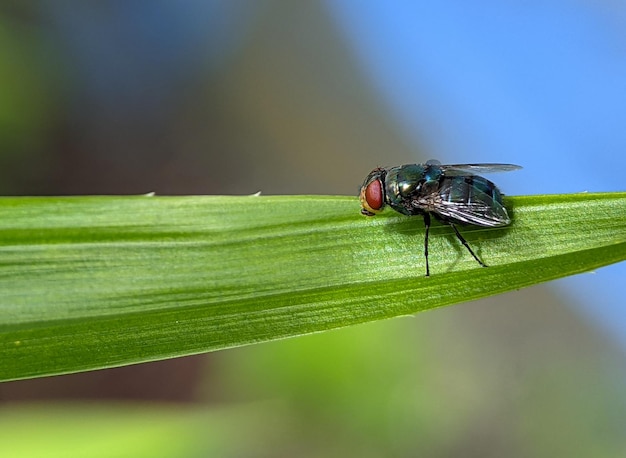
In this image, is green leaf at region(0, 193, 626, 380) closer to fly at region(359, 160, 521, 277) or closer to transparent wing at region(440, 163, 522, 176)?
fly at region(359, 160, 521, 277)

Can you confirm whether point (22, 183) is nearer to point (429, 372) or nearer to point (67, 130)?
point (67, 130)

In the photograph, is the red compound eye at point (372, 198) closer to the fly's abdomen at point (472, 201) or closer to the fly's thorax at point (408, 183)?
the fly's thorax at point (408, 183)

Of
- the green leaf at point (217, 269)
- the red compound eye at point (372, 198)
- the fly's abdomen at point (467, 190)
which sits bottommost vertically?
the green leaf at point (217, 269)

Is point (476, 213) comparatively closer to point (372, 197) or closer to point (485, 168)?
point (372, 197)

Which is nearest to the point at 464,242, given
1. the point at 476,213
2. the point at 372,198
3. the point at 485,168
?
the point at 476,213

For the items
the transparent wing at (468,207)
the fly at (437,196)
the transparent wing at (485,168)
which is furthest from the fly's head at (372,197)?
the transparent wing at (485,168)

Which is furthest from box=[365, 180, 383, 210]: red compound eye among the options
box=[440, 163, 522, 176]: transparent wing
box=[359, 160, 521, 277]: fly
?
box=[440, 163, 522, 176]: transparent wing
